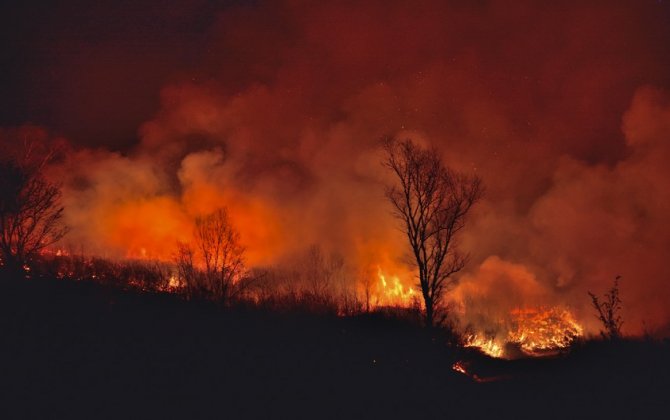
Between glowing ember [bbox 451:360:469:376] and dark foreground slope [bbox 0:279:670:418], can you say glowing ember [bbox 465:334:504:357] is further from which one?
dark foreground slope [bbox 0:279:670:418]

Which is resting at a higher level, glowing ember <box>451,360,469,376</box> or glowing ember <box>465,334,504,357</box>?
glowing ember <box>465,334,504,357</box>

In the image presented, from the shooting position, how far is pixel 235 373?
17031mm

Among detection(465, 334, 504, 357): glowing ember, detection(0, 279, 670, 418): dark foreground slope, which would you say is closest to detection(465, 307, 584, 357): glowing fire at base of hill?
detection(465, 334, 504, 357): glowing ember

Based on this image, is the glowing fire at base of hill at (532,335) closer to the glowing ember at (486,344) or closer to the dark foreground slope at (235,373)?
the glowing ember at (486,344)

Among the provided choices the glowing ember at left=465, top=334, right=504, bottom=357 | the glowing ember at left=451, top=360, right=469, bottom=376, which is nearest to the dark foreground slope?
the glowing ember at left=451, top=360, right=469, bottom=376

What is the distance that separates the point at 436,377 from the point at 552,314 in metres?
35.4

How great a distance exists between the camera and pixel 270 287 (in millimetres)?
42344

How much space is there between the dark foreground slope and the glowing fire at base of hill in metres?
19.2

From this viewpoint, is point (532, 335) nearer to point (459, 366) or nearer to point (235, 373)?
point (459, 366)

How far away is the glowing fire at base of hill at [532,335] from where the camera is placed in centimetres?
4172

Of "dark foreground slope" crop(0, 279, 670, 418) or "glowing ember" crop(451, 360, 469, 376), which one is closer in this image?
"dark foreground slope" crop(0, 279, 670, 418)

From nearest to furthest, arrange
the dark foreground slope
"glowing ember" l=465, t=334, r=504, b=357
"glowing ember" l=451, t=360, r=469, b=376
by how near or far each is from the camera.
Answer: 1. the dark foreground slope
2. "glowing ember" l=451, t=360, r=469, b=376
3. "glowing ember" l=465, t=334, r=504, b=357

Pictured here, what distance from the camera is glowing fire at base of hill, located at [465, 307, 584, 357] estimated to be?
137ft

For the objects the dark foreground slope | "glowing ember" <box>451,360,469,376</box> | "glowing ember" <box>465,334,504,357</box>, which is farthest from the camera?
"glowing ember" <box>465,334,504,357</box>
